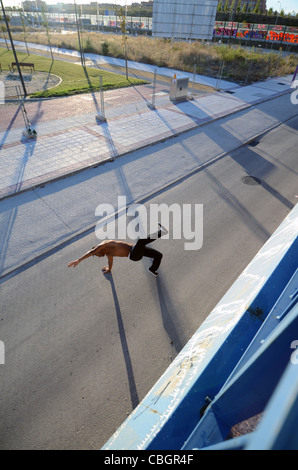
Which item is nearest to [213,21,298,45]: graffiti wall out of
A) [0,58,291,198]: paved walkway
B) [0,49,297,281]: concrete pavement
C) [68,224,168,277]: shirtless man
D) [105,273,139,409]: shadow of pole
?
[0,58,291,198]: paved walkway

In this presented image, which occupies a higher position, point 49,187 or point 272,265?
point 272,265

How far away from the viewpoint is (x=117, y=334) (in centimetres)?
522

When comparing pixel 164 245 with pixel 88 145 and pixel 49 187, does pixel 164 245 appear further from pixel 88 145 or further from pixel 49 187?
pixel 88 145

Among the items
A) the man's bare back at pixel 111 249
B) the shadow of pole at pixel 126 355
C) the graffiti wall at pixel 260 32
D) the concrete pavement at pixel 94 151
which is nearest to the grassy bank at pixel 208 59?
the concrete pavement at pixel 94 151

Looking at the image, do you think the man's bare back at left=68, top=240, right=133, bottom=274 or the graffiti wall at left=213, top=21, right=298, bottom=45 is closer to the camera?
the man's bare back at left=68, top=240, right=133, bottom=274

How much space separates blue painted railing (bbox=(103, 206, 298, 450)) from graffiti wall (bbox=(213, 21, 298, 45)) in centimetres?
5114

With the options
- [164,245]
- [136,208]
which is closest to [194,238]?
[164,245]

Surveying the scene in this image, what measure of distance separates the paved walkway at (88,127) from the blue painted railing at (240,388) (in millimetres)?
8183

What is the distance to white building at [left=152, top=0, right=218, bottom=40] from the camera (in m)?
29.7

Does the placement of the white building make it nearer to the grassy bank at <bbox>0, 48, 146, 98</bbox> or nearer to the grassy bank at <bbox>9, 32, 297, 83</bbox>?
the grassy bank at <bbox>9, 32, 297, 83</bbox>

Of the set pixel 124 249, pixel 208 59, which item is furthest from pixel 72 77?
pixel 124 249

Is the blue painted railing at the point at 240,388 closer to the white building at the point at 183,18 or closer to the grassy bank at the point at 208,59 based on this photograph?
the grassy bank at the point at 208,59

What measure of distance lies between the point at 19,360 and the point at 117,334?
179 centimetres

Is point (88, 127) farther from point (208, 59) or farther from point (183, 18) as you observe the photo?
point (183, 18)
